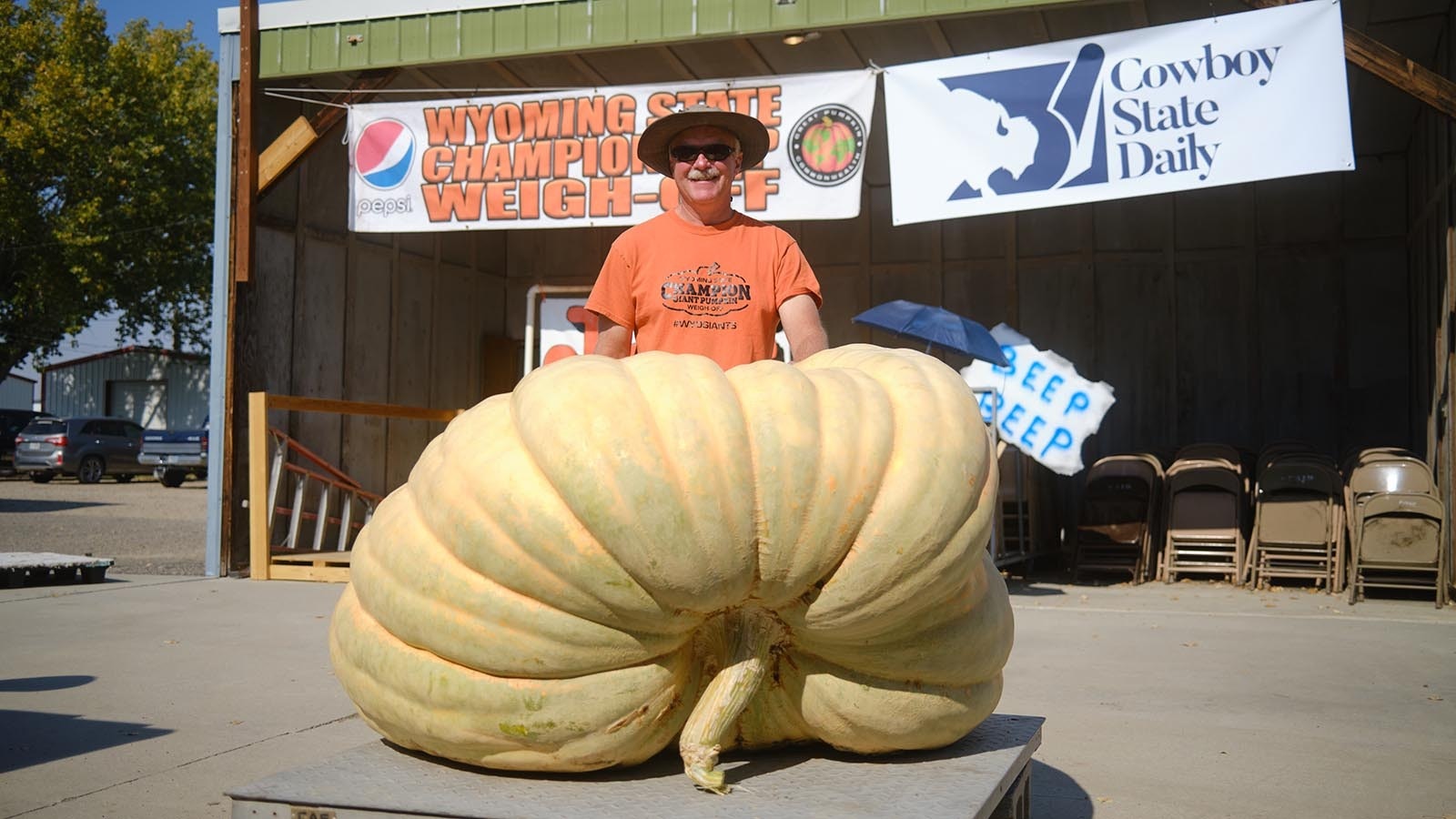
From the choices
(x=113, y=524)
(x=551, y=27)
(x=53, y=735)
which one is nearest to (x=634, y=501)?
(x=53, y=735)

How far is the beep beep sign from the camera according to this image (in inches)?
406

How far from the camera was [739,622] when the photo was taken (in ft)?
8.02

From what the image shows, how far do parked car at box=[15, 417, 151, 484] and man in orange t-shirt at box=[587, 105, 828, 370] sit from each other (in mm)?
25914

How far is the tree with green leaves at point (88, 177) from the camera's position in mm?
27609

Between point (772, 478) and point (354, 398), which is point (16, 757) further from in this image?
point (354, 398)

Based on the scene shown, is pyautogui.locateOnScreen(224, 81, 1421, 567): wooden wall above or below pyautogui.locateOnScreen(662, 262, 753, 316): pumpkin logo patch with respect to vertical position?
above

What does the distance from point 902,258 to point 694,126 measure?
10.3m

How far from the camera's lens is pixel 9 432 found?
28562 millimetres

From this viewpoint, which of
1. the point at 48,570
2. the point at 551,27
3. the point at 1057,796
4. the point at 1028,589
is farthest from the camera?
the point at 1028,589

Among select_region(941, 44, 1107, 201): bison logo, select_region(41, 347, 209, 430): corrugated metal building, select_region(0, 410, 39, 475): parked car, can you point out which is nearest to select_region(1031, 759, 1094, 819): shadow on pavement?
select_region(941, 44, 1107, 201): bison logo

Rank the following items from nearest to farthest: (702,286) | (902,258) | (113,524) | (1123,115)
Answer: (702,286) → (1123,115) → (902,258) → (113,524)

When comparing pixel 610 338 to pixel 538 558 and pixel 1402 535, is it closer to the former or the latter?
pixel 538 558

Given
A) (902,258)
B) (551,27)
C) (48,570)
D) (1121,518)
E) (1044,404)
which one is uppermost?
(551,27)

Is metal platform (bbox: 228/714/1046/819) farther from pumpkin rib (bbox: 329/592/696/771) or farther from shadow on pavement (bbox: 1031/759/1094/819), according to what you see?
shadow on pavement (bbox: 1031/759/1094/819)
